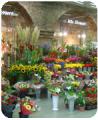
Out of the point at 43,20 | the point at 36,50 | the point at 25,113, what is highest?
the point at 43,20

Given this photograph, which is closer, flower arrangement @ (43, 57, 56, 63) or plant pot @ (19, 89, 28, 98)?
plant pot @ (19, 89, 28, 98)

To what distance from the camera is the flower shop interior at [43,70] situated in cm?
546

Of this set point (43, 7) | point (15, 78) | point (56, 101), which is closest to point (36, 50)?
point (15, 78)

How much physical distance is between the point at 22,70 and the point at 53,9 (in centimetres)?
566

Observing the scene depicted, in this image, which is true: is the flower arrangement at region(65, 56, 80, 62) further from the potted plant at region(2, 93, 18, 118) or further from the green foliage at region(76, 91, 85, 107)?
the potted plant at region(2, 93, 18, 118)

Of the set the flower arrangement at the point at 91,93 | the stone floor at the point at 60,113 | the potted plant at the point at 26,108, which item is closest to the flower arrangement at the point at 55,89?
the stone floor at the point at 60,113

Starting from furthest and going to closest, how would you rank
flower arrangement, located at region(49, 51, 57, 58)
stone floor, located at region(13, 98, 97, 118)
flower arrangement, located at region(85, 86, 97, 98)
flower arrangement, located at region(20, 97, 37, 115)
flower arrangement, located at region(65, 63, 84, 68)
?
flower arrangement, located at region(49, 51, 57, 58) < flower arrangement, located at region(65, 63, 84, 68) < flower arrangement, located at region(85, 86, 97, 98) < stone floor, located at region(13, 98, 97, 118) < flower arrangement, located at region(20, 97, 37, 115)

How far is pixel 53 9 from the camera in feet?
41.1

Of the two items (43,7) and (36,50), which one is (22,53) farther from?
(43,7)

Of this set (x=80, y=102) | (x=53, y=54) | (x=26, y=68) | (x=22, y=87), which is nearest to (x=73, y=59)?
(x=53, y=54)

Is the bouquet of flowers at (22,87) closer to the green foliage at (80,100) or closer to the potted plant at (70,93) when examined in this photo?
the potted plant at (70,93)

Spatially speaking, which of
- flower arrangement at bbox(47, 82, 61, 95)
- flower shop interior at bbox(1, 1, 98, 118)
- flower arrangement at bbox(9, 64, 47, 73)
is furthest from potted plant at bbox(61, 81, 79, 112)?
flower arrangement at bbox(9, 64, 47, 73)

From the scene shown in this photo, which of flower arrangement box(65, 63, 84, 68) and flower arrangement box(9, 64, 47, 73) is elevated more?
flower arrangement box(9, 64, 47, 73)

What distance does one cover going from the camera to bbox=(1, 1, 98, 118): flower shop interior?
5.46 meters
